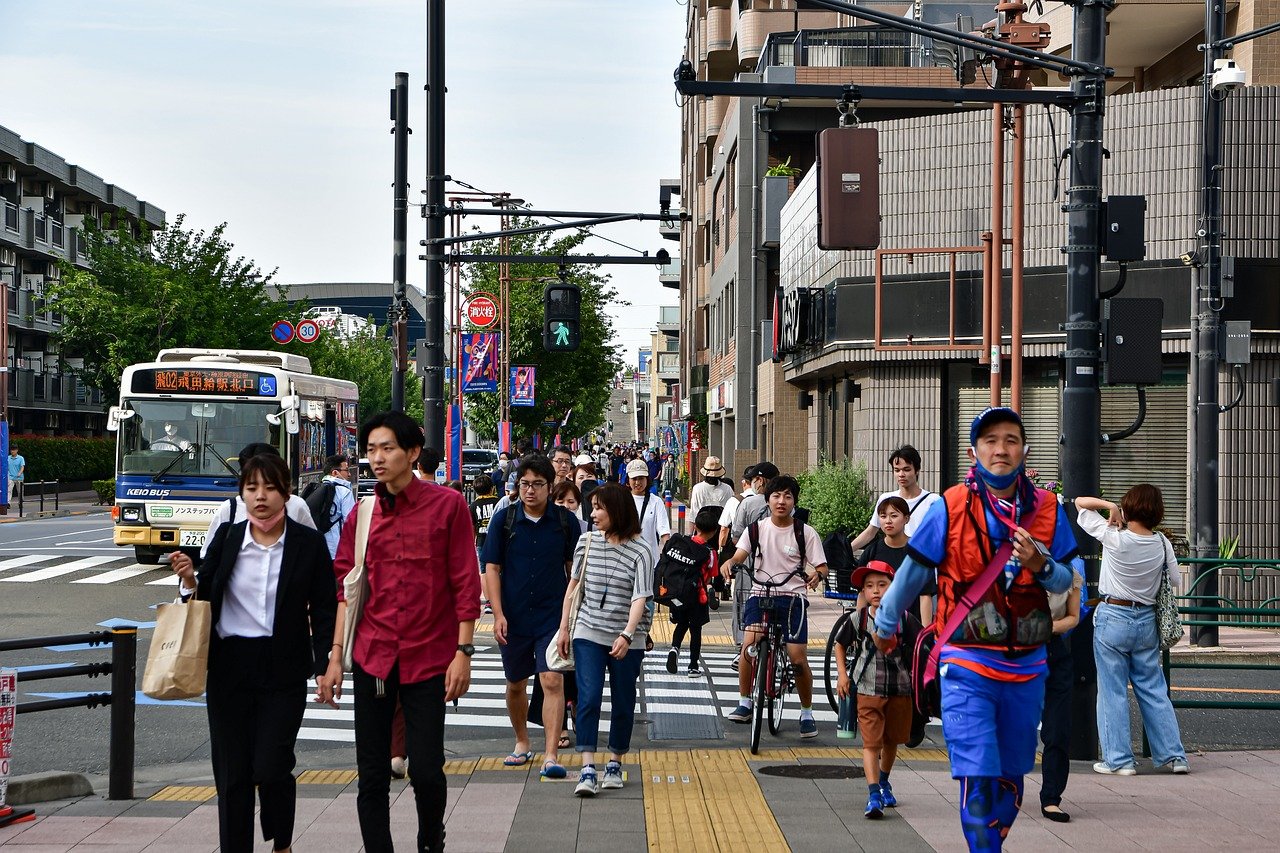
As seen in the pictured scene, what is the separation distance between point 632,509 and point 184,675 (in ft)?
10.7

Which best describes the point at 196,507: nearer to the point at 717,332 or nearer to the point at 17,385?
the point at 717,332

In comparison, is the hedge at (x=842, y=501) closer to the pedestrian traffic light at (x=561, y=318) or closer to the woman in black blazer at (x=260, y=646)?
the pedestrian traffic light at (x=561, y=318)

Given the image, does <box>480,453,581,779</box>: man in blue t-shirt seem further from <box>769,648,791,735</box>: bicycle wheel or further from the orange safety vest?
the orange safety vest

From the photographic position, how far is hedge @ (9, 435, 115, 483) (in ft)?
183

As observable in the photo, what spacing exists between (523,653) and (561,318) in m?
11.7

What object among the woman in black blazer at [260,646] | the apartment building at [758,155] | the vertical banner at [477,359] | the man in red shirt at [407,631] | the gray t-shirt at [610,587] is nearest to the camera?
the woman in black blazer at [260,646]

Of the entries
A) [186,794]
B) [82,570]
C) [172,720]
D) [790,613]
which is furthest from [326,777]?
[82,570]

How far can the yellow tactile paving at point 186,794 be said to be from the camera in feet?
26.0

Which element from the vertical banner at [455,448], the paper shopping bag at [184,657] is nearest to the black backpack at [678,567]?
the paper shopping bag at [184,657]

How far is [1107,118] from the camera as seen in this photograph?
1956 centimetres

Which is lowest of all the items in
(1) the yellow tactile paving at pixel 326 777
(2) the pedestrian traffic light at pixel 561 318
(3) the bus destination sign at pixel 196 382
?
(1) the yellow tactile paving at pixel 326 777

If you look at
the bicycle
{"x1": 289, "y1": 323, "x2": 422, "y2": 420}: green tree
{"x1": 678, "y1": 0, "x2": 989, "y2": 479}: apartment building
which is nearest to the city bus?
{"x1": 678, "y1": 0, "x2": 989, "y2": 479}: apartment building

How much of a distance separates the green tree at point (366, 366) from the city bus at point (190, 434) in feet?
160

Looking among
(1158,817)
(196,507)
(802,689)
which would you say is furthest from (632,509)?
(196,507)
